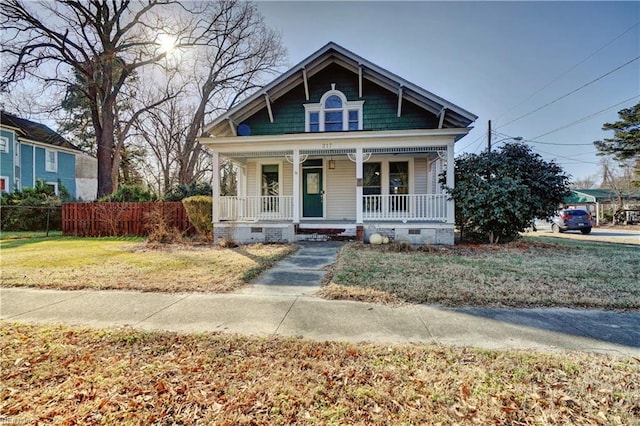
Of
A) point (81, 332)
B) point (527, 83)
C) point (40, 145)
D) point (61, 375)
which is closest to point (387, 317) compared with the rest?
point (61, 375)

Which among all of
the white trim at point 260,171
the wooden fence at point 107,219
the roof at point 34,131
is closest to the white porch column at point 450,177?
the white trim at point 260,171

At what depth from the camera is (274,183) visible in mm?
13375

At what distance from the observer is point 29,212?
1500cm

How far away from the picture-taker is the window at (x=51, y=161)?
76.6ft

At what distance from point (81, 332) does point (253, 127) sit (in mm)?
10245

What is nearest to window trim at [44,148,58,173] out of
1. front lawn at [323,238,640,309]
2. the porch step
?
the porch step

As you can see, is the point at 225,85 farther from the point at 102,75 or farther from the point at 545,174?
the point at 545,174

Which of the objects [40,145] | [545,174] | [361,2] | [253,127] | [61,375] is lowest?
[61,375]

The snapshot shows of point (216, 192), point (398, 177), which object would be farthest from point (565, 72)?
point (216, 192)

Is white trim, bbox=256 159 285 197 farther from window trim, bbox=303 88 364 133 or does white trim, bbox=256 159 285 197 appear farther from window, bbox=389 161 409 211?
window, bbox=389 161 409 211

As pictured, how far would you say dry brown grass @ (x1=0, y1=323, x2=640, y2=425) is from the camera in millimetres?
2016

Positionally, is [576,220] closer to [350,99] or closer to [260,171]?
[350,99]

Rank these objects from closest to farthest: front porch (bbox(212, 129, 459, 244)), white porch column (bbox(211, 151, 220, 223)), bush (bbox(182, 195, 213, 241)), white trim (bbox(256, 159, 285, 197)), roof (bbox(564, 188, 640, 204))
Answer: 1. front porch (bbox(212, 129, 459, 244))
2. white porch column (bbox(211, 151, 220, 223))
3. bush (bbox(182, 195, 213, 241))
4. white trim (bbox(256, 159, 285, 197))
5. roof (bbox(564, 188, 640, 204))

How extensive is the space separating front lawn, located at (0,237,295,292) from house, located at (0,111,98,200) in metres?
17.2
